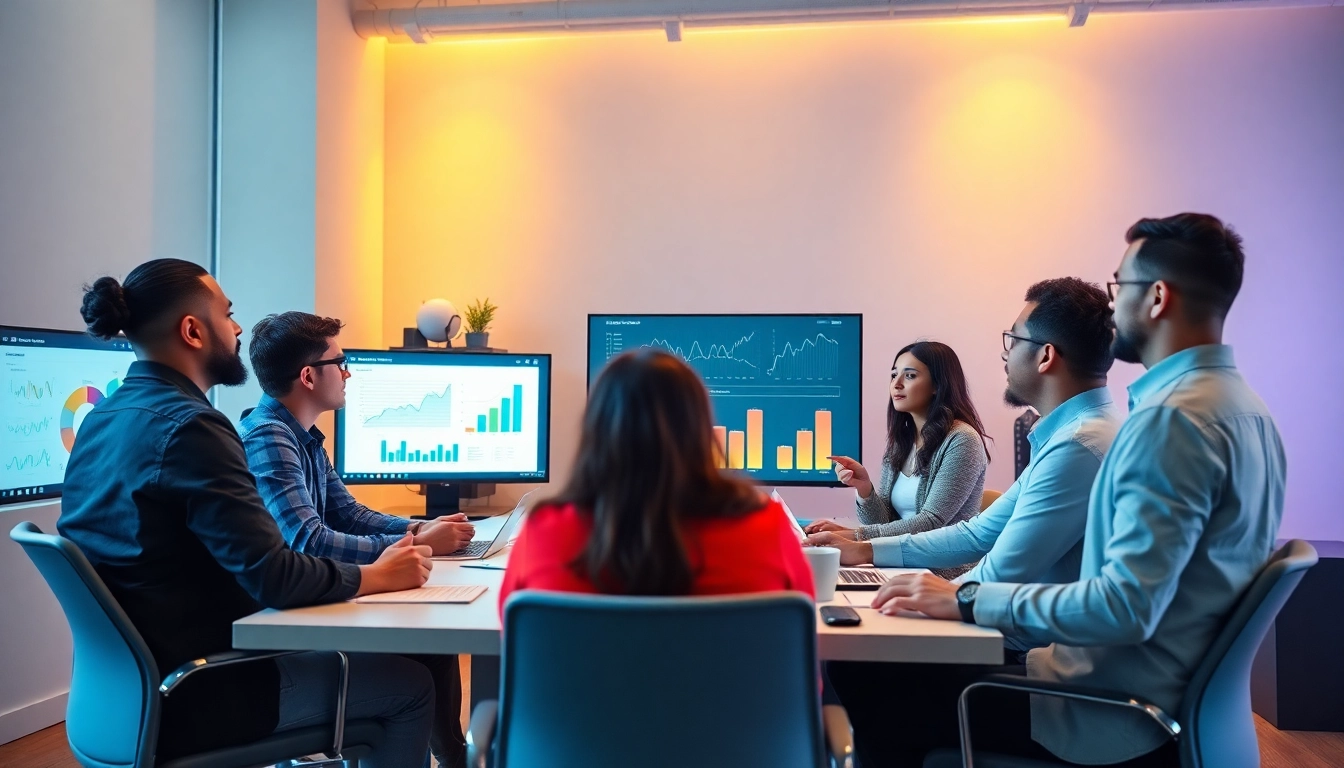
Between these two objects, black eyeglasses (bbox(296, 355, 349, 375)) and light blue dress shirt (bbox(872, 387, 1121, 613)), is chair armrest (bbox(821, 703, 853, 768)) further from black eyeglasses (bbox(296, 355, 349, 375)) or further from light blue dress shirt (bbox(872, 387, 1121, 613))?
black eyeglasses (bbox(296, 355, 349, 375))

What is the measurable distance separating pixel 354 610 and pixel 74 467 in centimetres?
64

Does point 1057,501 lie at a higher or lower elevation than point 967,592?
higher

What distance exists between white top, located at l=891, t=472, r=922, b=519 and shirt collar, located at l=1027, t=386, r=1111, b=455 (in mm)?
836

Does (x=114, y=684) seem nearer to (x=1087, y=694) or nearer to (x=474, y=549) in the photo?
(x=474, y=549)

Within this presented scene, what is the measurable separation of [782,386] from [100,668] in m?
2.62

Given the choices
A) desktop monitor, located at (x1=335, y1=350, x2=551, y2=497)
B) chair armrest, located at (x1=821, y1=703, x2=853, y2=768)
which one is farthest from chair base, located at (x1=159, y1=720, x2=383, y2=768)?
desktop monitor, located at (x1=335, y1=350, x2=551, y2=497)

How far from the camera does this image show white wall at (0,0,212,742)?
2.95 meters

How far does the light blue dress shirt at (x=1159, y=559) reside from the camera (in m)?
1.46

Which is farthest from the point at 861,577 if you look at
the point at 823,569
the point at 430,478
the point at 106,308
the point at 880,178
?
the point at 880,178

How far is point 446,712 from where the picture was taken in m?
2.39

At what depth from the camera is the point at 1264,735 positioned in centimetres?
308

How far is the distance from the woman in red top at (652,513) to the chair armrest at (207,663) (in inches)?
26.1

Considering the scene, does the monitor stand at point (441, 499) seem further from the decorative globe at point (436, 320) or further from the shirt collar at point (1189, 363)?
the shirt collar at point (1189, 363)

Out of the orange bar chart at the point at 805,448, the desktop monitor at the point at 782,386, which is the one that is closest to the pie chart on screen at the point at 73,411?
the desktop monitor at the point at 782,386
